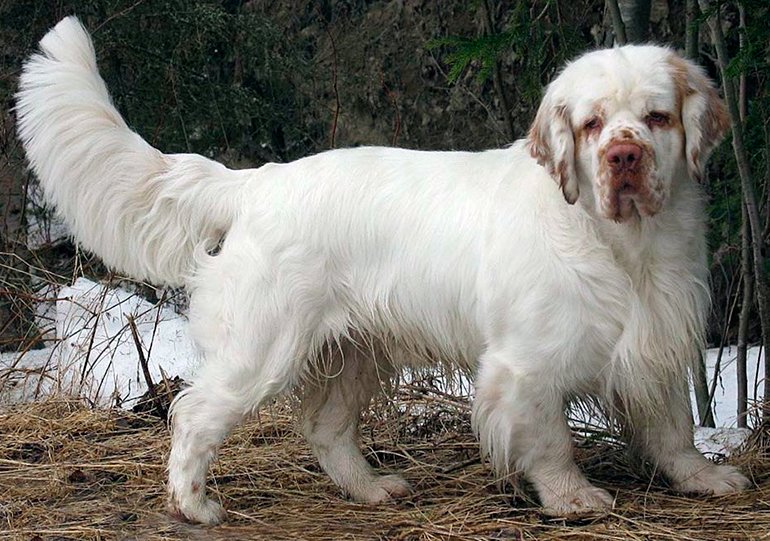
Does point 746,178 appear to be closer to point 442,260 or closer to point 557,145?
point 557,145

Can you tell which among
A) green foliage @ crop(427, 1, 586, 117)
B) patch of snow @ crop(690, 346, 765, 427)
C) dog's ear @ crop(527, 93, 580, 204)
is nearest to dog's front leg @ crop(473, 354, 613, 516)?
dog's ear @ crop(527, 93, 580, 204)

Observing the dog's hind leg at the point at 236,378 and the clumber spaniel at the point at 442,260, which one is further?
the dog's hind leg at the point at 236,378

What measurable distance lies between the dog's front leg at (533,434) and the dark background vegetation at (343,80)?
54.2 inches

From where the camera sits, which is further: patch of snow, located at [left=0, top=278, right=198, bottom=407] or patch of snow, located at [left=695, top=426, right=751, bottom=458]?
patch of snow, located at [left=0, top=278, right=198, bottom=407]

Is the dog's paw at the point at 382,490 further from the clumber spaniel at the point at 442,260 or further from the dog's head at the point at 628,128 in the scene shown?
the dog's head at the point at 628,128

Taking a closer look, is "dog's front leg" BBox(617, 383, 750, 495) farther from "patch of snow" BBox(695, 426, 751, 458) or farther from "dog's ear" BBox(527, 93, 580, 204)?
"dog's ear" BBox(527, 93, 580, 204)

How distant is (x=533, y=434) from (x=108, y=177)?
5.26ft

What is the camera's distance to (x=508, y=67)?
7.38 m

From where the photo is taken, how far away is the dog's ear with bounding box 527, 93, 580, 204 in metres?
3.27

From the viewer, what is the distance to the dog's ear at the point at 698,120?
322 centimetres

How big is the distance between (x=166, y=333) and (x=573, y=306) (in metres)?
2.81

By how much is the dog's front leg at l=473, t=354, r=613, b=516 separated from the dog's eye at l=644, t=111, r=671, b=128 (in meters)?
0.79

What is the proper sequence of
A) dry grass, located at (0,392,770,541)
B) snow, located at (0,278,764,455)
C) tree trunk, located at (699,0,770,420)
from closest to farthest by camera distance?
dry grass, located at (0,392,770,541) < tree trunk, located at (699,0,770,420) < snow, located at (0,278,764,455)

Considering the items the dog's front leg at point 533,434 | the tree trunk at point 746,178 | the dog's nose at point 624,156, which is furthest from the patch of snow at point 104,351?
Answer: the dog's nose at point 624,156
